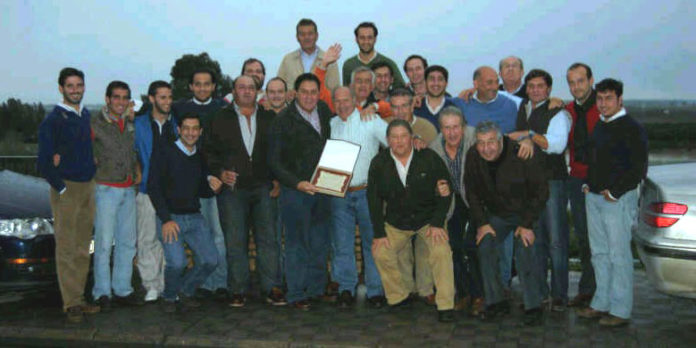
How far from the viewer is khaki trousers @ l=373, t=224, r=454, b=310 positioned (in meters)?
6.35

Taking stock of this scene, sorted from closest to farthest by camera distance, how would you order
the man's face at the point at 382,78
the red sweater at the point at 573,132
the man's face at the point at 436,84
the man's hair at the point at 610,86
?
the man's hair at the point at 610,86 → the red sweater at the point at 573,132 → the man's face at the point at 436,84 → the man's face at the point at 382,78

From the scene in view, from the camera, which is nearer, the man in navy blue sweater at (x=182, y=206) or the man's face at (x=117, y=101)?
the man in navy blue sweater at (x=182, y=206)

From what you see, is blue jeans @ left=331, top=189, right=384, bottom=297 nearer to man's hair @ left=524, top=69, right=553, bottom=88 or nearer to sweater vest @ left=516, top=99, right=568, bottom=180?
sweater vest @ left=516, top=99, right=568, bottom=180

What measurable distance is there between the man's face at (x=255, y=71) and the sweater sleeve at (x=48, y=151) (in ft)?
7.17

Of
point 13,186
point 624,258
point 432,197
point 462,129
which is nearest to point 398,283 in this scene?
point 432,197

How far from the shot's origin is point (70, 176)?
6688mm

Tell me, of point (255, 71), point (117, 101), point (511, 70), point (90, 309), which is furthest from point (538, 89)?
point (90, 309)

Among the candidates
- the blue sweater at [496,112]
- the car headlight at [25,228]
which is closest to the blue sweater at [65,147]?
the car headlight at [25,228]

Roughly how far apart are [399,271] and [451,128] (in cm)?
138

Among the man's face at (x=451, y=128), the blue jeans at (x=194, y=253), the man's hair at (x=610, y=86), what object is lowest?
the blue jeans at (x=194, y=253)

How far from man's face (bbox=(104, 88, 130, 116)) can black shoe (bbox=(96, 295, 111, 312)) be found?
1.72 m

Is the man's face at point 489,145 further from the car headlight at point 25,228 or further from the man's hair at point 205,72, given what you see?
the car headlight at point 25,228

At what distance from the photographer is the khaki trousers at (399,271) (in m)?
6.35

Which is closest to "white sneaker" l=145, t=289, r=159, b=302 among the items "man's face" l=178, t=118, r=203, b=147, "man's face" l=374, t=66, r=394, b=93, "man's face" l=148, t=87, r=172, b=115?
"man's face" l=178, t=118, r=203, b=147
